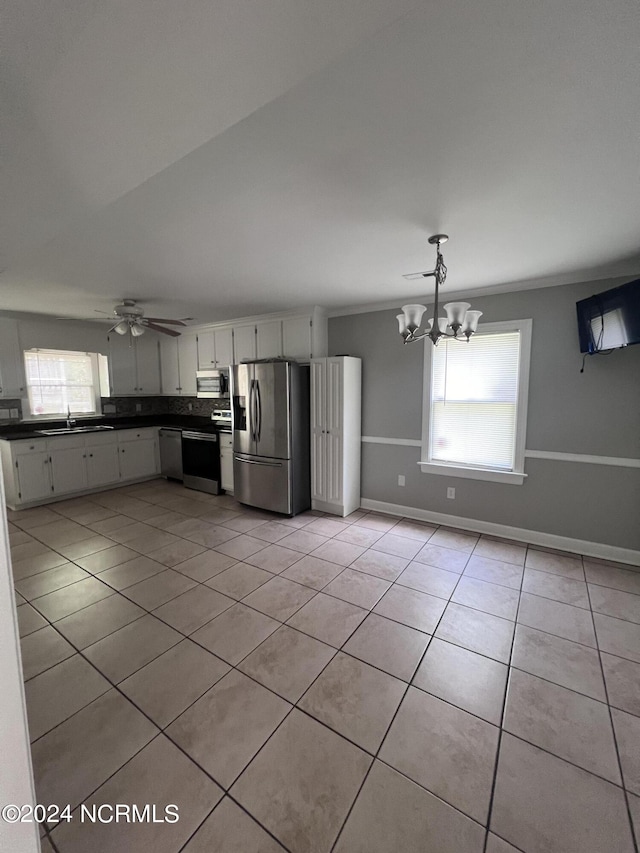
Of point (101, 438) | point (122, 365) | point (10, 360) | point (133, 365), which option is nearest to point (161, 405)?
point (133, 365)

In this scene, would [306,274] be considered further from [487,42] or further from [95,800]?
[95,800]

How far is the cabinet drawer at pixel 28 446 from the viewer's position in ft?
13.5

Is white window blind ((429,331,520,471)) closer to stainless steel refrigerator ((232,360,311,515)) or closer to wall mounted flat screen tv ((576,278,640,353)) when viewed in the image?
wall mounted flat screen tv ((576,278,640,353))

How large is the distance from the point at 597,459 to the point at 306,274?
9.47 feet

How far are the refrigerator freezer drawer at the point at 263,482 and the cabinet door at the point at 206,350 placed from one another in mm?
1687

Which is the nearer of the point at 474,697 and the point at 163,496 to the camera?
the point at 474,697

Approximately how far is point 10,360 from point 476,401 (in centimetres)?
549

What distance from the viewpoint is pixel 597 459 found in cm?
296

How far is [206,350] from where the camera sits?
5195 mm

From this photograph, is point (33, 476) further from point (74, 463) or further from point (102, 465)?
point (102, 465)

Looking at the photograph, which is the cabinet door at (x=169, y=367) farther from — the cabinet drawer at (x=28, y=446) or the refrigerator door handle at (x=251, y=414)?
the refrigerator door handle at (x=251, y=414)

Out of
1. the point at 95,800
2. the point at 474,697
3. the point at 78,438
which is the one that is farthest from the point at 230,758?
the point at 78,438

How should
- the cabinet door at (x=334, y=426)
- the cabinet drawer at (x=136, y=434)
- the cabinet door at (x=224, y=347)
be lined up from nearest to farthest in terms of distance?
the cabinet door at (x=334, y=426) < the cabinet door at (x=224, y=347) < the cabinet drawer at (x=136, y=434)

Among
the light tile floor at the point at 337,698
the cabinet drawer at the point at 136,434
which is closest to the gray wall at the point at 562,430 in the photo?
the light tile floor at the point at 337,698
